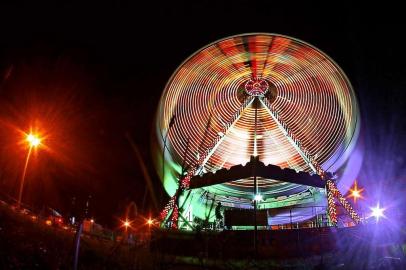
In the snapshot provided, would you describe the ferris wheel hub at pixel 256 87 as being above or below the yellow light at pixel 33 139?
above

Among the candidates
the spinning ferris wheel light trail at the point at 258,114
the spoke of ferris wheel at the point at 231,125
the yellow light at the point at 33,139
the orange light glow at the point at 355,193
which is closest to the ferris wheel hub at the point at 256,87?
the spinning ferris wheel light trail at the point at 258,114

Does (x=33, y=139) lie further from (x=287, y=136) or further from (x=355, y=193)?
(x=355, y=193)

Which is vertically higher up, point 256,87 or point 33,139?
point 256,87

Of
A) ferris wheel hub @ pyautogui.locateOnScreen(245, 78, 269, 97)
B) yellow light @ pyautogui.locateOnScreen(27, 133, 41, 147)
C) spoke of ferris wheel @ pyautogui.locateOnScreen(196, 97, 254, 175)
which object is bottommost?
yellow light @ pyautogui.locateOnScreen(27, 133, 41, 147)

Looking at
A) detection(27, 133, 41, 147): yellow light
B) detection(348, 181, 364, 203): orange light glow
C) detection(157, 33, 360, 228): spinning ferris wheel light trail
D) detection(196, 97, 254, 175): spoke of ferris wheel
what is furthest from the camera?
detection(348, 181, 364, 203): orange light glow

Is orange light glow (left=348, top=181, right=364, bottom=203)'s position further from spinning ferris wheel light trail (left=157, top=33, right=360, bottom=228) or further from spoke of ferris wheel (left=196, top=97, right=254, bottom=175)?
spoke of ferris wheel (left=196, top=97, right=254, bottom=175)

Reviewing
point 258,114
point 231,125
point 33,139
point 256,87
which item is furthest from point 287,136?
point 33,139

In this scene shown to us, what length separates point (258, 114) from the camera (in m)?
26.0

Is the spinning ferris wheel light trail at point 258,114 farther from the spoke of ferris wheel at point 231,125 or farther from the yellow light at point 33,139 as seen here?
the yellow light at point 33,139

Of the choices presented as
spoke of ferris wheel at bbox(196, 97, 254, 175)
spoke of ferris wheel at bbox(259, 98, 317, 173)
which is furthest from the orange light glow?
spoke of ferris wheel at bbox(196, 97, 254, 175)

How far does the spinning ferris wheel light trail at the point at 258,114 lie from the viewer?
23562mm

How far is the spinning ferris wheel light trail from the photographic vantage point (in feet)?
77.3

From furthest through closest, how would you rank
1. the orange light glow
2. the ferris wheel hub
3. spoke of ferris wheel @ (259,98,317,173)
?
the orange light glow
the ferris wheel hub
spoke of ferris wheel @ (259,98,317,173)

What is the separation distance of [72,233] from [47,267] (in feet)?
14.1
